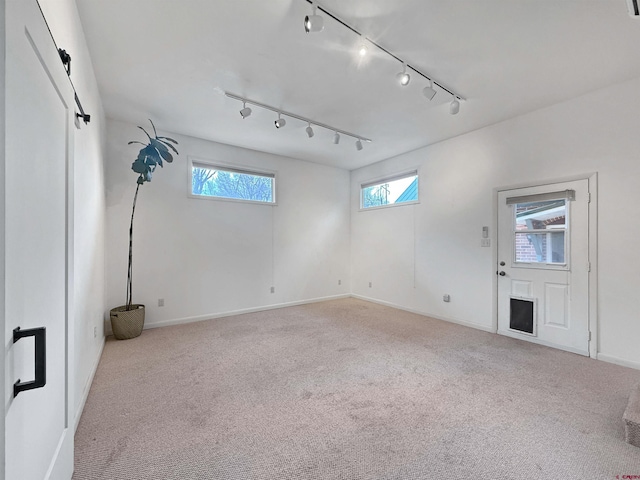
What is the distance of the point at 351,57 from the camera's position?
8.11 feet

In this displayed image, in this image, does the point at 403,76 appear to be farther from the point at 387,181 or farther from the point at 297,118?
the point at 387,181

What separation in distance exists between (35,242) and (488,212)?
4510mm

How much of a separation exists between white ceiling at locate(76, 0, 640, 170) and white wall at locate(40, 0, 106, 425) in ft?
0.90

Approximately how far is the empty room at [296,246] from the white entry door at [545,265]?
1.0 inches

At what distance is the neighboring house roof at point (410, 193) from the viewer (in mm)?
4918

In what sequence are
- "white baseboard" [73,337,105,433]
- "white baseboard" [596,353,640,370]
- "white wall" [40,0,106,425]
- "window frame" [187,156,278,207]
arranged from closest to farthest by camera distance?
"white wall" [40,0,106,425], "white baseboard" [73,337,105,433], "white baseboard" [596,353,640,370], "window frame" [187,156,278,207]

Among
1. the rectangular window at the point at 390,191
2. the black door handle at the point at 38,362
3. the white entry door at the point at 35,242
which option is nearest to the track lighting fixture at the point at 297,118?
the rectangular window at the point at 390,191

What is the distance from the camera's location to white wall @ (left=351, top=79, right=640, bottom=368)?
2824 millimetres

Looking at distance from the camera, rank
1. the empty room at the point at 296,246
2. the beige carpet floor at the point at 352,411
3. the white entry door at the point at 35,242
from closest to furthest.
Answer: the white entry door at the point at 35,242 → the empty room at the point at 296,246 → the beige carpet floor at the point at 352,411

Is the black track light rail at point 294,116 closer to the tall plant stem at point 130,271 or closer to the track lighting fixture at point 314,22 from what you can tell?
the track lighting fixture at point 314,22

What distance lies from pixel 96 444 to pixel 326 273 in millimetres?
4491

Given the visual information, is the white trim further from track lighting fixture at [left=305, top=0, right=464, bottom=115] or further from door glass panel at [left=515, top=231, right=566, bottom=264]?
track lighting fixture at [left=305, top=0, right=464, bottom=115]

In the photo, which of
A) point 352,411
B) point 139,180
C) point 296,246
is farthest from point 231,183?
point 352,411

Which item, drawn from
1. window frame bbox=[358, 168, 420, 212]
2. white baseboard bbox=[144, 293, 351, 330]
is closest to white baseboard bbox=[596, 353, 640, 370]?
window frame bbox=[358, 168, 420, 212]
